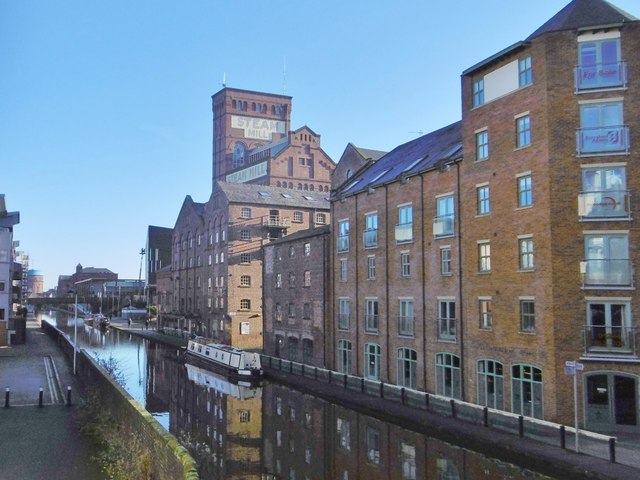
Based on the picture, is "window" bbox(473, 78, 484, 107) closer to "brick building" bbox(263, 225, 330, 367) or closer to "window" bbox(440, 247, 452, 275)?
"window" bbox(440, 247, 452, 275)

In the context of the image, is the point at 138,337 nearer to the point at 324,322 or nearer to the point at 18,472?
the point at 324,322

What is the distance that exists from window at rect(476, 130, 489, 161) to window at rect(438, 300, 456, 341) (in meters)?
6.43

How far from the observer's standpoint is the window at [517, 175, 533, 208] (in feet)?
75.6

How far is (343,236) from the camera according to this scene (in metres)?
36.4

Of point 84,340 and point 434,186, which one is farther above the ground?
point 434,186

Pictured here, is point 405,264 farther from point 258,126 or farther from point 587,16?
point 258,126

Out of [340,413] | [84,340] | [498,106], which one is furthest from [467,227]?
[84,340]

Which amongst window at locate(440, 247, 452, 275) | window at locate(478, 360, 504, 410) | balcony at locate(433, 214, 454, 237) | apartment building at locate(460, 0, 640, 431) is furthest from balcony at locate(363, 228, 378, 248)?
window at locate(478, 360, 504, 410)

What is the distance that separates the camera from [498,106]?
2478cm

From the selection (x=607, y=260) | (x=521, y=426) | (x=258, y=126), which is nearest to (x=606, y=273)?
(x=607, y=260)

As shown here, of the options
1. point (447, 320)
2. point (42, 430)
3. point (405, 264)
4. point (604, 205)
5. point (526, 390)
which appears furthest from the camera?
point (405, 264)

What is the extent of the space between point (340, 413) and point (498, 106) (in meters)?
14.8

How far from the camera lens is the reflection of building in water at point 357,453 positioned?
1841 centimetres

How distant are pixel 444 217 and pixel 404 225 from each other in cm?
317
